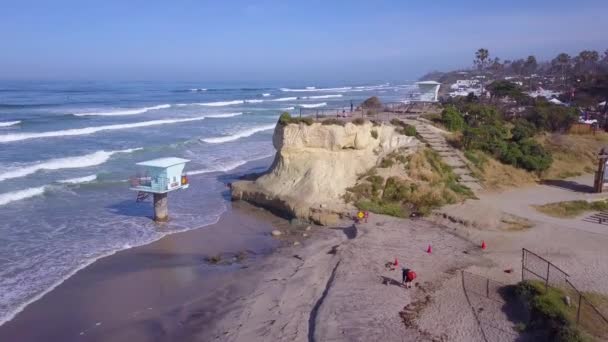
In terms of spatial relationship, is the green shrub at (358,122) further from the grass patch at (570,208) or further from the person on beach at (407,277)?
the person on beach at (407,277)

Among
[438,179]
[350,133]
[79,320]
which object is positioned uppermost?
[350,133]

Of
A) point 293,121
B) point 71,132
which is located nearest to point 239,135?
point 71,132

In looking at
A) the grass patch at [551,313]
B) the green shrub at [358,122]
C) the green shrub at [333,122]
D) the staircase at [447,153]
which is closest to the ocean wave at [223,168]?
the green shrub at [333,122]

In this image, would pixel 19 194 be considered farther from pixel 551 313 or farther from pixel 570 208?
pixel 570 208

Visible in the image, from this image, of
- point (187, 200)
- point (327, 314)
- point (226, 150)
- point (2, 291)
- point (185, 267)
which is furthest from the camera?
point (226, 150)

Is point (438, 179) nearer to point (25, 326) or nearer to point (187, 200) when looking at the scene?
point (187, 200)

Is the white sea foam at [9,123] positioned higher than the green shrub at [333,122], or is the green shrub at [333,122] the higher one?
the green shrub at [333,122]

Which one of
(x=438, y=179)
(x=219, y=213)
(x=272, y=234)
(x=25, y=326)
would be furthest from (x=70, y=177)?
(x=438, y=179)
